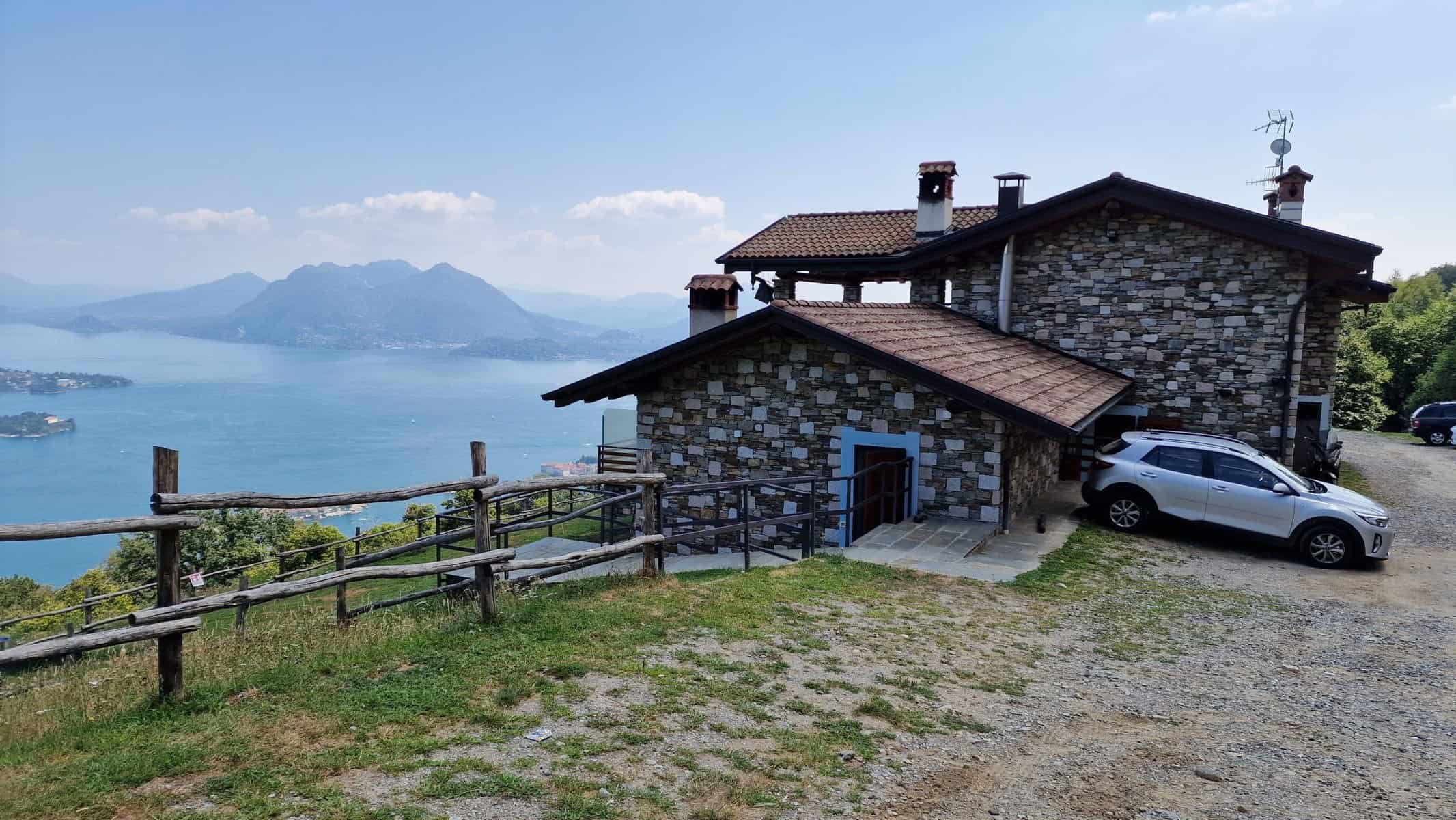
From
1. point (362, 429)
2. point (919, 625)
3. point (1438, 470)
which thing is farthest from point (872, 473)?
point (362, 429)

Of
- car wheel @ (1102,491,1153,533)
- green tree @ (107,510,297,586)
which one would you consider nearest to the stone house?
car wheel @ (1102,491,1153,533)

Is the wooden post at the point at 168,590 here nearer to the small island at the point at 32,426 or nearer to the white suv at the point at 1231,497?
the white suv at the point at 1231,497

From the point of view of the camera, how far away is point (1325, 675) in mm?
7000

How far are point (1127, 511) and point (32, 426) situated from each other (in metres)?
212

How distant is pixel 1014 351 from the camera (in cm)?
1514

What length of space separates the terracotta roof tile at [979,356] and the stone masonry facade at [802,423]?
527mm

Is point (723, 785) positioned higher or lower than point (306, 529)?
higher

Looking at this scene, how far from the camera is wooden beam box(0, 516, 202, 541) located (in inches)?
176

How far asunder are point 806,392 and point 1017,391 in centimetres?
315

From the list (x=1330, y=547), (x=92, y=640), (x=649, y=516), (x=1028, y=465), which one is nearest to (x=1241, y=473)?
(x=1330, y=547)

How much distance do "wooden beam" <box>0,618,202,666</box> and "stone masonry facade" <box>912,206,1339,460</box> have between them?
15773mm

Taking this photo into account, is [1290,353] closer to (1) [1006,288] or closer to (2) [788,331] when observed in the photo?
(1) [1006,288]

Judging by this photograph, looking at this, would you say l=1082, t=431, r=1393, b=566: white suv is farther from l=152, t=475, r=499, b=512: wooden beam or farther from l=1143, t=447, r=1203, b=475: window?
l=152, t=475, r=499, b=512: wooden beam

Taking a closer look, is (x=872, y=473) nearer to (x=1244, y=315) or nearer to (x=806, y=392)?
(x=806, y=392)
